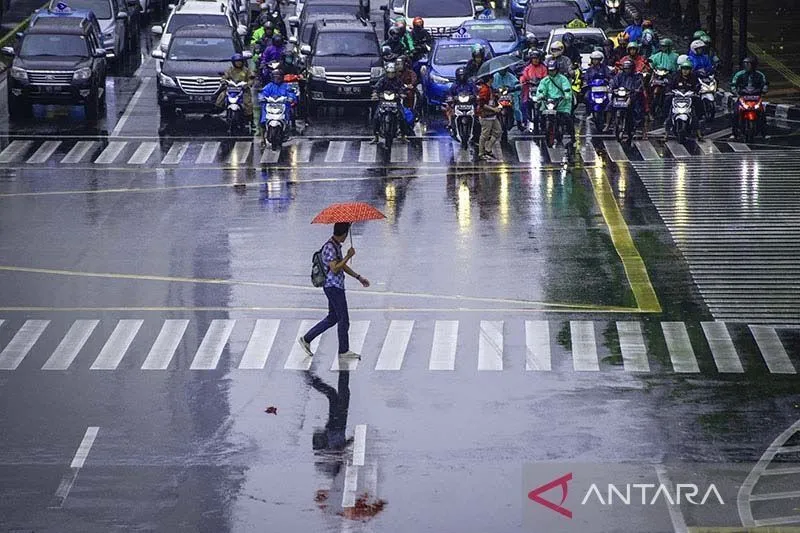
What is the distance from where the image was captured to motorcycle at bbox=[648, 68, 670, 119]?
3888 cm

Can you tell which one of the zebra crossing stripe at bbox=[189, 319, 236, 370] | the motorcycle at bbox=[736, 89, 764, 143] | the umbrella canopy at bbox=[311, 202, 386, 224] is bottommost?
the zebra crossing stripe at bbox=[189, 319, 236, 370]

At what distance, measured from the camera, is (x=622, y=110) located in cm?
3581

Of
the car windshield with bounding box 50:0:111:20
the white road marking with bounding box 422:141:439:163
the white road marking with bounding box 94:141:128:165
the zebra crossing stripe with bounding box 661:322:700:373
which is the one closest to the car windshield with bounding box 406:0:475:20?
the car windshield with bounding box 50:0:111:20

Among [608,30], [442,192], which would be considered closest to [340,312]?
[442,192]

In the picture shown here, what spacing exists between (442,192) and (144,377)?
12441mm

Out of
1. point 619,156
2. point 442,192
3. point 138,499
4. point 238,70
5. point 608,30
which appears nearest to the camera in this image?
point 138,499

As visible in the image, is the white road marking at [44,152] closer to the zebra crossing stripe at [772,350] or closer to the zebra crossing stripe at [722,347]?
the zebra crossing stripe at [722,347]

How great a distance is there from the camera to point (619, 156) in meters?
34.4

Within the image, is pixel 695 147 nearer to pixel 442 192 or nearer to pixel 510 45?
pixel 442 192

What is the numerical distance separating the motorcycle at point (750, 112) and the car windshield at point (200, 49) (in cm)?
1169

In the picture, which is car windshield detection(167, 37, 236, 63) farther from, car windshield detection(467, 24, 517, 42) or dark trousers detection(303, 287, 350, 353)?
dark trousers detection(303, 287, 350, 353)

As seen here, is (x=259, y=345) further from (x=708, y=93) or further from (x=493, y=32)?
(x=493, y=32)

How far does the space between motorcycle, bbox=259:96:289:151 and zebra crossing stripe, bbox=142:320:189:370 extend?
14.1 m

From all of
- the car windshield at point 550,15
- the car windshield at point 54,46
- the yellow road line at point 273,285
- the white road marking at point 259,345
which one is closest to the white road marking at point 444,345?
the yellow road line at point 273,285
